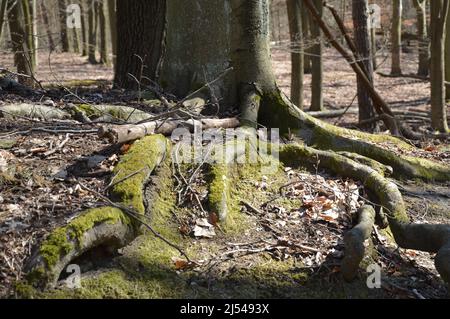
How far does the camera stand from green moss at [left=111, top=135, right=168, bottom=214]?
382cm

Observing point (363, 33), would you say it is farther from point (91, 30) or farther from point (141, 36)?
point (91, 30)

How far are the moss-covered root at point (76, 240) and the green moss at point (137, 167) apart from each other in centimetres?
21

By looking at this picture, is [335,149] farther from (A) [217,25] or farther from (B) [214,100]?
(A) [217,25]

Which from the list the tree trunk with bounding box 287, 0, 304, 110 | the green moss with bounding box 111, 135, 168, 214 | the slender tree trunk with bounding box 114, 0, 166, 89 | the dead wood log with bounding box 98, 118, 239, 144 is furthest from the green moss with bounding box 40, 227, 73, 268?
the tree trunk with bounding box 287, 0, 304, 110

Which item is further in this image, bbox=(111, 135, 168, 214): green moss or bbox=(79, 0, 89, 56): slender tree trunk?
bbox=(79, 0, 89, 56): slender tree trunk

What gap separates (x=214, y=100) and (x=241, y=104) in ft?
1.03

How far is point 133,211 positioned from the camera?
371 cm

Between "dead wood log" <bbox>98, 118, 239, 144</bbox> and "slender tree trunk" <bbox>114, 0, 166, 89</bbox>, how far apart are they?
89.0 inches

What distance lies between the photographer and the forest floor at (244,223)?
11.4ft

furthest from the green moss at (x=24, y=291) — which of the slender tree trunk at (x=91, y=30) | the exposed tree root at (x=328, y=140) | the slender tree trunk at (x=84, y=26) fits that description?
the slender tree trunk at (x=84, y=26)

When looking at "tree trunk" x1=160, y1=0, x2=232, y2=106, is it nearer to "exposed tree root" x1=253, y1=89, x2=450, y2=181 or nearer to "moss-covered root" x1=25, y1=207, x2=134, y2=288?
"exposed tree root" x1=253, y1=89, x2=450, y2=181

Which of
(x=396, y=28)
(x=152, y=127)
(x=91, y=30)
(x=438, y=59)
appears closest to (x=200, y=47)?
(x=152, y=127)
